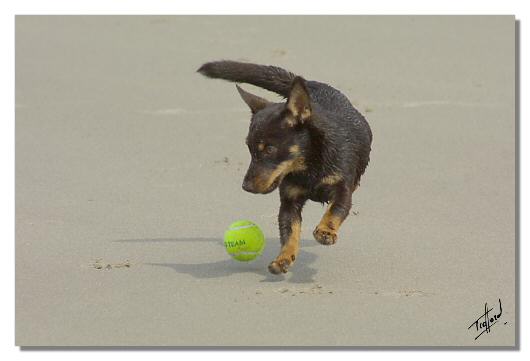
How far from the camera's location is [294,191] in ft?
24.1

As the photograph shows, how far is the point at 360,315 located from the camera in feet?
21.5

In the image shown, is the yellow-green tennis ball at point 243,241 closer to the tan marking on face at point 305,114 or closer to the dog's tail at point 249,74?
the tan marking on face at point 305,114

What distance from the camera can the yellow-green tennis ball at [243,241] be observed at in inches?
290

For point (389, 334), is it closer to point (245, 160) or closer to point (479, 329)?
point (479, 329)

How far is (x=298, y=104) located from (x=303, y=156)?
13.6 inches

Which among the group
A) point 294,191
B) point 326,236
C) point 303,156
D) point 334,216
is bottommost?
point 326,236

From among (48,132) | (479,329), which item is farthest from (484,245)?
(48,132)

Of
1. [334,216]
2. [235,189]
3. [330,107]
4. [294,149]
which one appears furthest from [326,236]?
[235,189]

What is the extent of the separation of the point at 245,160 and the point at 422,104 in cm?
247

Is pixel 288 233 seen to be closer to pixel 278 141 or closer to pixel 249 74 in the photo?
pixel 278 141

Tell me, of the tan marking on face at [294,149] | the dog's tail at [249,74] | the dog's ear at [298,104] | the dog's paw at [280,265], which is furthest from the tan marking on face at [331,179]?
the dog's tail at [249,74]

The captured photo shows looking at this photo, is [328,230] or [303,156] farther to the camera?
[303,156]

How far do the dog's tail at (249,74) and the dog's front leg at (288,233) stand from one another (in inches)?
43.5

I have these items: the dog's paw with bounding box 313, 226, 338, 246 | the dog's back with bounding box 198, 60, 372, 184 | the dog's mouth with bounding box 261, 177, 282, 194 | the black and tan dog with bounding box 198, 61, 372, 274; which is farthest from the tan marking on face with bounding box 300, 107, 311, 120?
the dog's paw with bounding box 313, 226, 338, 246
